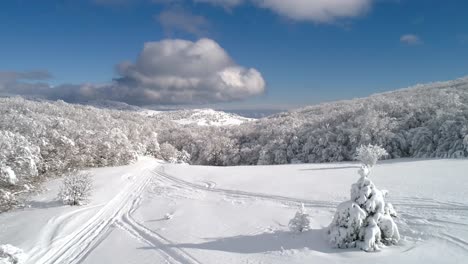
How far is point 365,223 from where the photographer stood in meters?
11.4

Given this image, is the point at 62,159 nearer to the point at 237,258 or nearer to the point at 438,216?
the point at 237,258

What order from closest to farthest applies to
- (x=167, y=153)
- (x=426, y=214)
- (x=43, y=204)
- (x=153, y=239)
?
(x=426, y=214) → (x=153, y=239) → (x=43, y=204) → (x=167, y=153)

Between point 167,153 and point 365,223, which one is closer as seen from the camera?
point 365,223

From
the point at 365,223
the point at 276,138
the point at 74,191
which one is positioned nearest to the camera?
the point at 365,223

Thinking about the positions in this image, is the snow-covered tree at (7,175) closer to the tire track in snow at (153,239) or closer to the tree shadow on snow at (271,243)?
the tire track in snow at (153,239)

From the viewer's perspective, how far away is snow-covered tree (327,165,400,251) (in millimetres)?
11188

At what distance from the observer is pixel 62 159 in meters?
35.0

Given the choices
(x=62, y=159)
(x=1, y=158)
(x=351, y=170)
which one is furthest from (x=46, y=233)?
(x=351, y=170)

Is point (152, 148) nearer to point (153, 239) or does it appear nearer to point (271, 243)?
point (153, 239)

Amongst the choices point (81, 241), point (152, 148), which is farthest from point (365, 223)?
point (152, 148)

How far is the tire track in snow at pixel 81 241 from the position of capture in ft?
43.5

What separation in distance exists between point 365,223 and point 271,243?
3.96 m

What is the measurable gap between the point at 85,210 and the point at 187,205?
6.71 m

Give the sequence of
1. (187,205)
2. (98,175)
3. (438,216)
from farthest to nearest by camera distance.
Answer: (98,175), (187,205), (438,216)
